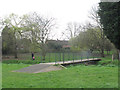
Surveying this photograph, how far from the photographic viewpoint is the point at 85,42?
109 ft

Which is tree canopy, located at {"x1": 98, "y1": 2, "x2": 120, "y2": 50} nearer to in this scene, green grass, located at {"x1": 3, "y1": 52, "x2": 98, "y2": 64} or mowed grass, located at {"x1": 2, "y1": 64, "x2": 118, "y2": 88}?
mowed grass, located at {"x1": 2, "y1": 64, "x2": 118, "y2": 88}

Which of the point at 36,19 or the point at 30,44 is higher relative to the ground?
the point at 36,19

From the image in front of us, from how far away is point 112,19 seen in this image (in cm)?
1291

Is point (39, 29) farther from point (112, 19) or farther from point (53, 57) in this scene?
point (112, 19)

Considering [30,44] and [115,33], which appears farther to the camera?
[30,44]

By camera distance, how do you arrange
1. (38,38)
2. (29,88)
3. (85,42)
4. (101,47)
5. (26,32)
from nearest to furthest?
→ (29,88) < (38,38) < (26,32) < (101,47) < (85,42)

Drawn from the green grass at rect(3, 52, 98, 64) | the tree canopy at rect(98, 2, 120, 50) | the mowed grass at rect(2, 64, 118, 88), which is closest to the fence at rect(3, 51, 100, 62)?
the green grass at rect(3, 52, 98, 64)

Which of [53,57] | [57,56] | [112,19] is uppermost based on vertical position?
[112,19]

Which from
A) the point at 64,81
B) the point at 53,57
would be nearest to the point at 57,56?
the point at 53,57

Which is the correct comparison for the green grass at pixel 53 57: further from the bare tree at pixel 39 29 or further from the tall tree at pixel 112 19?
the tall tree at pixel 112 19

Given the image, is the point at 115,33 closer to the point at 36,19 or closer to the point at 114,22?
the point at 114,22

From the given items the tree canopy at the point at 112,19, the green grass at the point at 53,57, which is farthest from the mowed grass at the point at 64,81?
the green grass at the point at 53,57

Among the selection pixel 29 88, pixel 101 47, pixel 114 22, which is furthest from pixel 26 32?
pixel 29 88

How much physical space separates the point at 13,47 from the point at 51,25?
28.7ft
